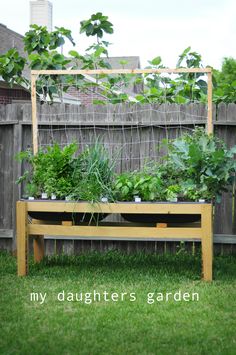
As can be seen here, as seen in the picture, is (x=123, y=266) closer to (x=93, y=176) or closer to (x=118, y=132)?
(x=93, y=176)

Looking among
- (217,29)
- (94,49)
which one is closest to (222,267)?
(94,49)

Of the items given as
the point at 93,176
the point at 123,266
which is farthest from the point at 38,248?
the point at 93,176

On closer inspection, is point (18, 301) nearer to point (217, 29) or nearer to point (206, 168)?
point (206, 168)

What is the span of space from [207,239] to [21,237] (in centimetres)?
157

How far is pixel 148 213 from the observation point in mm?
5066

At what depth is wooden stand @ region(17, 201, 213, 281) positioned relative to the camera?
500 cm

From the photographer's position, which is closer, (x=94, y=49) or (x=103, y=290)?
(x=103, y=290)

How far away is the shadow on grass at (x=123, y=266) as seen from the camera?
5.26 meters

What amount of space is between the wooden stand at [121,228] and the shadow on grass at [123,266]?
30cm

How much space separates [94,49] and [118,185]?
7.78 ft

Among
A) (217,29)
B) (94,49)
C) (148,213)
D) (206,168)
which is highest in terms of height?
(217,29)

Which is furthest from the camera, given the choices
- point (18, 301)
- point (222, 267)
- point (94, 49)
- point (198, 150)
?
point (94, 49)

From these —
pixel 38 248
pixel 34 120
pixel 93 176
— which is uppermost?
pixel 34 120

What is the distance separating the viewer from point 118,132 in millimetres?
6219
